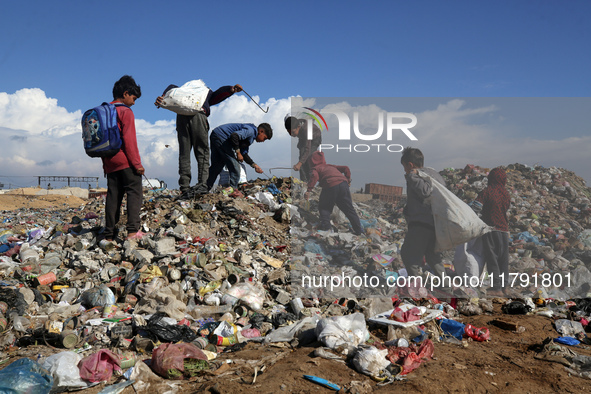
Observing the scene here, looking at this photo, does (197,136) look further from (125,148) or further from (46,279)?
(46,279)

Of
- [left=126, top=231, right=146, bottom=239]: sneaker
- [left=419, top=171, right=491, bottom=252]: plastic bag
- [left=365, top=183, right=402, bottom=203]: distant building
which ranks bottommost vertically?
[left=126, top=231, right=146, bottom=239]: sneaker

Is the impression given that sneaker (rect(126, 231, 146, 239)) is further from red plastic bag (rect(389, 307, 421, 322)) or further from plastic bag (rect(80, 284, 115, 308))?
red plastic bag (rect(389, 307, 421, 322))

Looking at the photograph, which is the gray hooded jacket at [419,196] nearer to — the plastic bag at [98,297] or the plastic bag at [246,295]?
the plastic bag at [246,295]

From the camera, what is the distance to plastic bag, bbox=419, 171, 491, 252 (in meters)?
4.43

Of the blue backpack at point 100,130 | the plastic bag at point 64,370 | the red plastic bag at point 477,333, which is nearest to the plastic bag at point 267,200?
the blue backpack at point 100,130

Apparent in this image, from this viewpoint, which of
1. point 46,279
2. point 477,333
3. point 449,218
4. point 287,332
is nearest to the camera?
point 287,332

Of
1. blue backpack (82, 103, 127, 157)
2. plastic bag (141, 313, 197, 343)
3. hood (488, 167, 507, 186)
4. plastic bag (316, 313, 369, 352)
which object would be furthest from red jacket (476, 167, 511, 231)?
blue backpack (82, 103, 127, 157)

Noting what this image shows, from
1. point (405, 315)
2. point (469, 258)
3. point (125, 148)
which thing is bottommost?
point (405, 315)

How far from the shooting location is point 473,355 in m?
3.16

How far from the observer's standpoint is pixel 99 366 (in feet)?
8.23

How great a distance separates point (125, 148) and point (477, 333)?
162 inches

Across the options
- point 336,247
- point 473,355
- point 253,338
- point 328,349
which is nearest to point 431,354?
point 473,355

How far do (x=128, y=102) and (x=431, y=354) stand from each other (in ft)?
13.6

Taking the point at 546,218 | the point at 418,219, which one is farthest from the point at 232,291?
the point at 546,218
